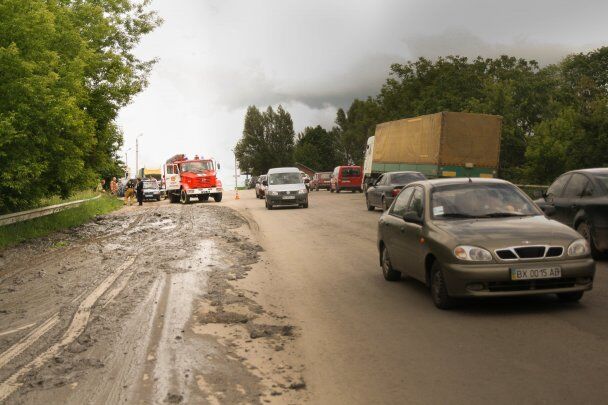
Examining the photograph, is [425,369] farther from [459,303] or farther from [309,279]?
[309,279]

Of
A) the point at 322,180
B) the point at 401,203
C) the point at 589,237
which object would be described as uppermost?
the point at 401,203

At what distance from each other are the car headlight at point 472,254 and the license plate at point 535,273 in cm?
31

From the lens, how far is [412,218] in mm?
8523

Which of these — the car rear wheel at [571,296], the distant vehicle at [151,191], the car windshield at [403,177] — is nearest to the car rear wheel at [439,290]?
the car rear wheel at [571,296]

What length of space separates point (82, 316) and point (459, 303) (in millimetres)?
4233

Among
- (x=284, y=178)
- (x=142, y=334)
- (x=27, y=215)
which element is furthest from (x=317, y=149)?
(x=142, y=334)

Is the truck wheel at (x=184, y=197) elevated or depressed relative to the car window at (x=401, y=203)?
depressed

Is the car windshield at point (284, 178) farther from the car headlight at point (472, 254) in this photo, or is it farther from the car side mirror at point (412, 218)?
the car headlight at point (472, 254)

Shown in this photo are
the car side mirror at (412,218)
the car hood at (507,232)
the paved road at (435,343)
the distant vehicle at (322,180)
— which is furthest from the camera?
the distant vehicle at (322,180)

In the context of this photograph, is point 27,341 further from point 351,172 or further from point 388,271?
point 351,172

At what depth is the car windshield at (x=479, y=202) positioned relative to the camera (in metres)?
8.27

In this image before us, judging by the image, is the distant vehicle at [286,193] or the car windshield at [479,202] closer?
the car windshield at [479,202]

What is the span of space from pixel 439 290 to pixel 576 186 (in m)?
5.94

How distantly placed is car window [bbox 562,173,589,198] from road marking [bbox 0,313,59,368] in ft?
29.5
